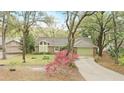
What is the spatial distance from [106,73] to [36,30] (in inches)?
34.6

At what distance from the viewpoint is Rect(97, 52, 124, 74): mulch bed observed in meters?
6.20

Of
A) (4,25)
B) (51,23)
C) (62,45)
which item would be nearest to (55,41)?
(62,45)

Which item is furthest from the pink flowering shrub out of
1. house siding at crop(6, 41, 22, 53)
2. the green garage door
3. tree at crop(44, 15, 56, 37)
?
house siding at crop(6, 41, 22, 53)

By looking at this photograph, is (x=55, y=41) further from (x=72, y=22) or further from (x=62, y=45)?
(x=72, y=22)

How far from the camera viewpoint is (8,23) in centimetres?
625

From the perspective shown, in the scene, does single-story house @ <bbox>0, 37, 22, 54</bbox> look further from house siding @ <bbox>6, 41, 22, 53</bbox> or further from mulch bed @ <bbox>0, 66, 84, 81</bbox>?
mulch bed @ <bbox>0, 66, 84, 81</bbox>

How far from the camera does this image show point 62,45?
6238 millimetres

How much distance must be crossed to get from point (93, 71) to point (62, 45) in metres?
0.43

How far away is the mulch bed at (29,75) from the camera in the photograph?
6223mm

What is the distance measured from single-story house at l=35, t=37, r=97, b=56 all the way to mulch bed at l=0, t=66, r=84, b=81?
0.76 feet

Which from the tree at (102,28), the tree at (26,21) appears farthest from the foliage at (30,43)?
the tree at (102,28)

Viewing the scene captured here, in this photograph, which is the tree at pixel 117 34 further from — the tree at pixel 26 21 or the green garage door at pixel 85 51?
the tree at pixel 26 21
